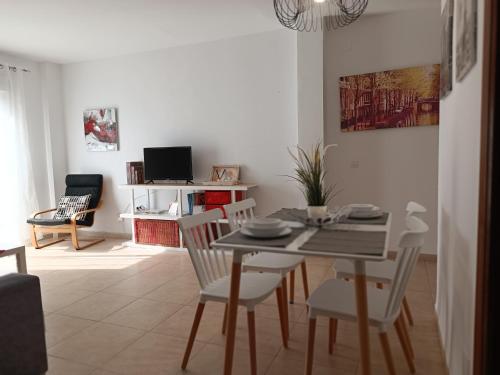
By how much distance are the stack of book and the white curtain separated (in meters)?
1.43

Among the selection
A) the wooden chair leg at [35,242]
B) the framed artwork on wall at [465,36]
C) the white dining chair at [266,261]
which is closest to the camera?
the framed artwork on wall at [465,36]

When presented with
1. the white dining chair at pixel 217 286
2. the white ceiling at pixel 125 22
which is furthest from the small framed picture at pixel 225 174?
the white dining chair at pixel 217 286

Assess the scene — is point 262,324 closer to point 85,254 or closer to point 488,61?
point 488,61

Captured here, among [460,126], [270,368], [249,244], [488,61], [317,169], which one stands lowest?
[270,368]

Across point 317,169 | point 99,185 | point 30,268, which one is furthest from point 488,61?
point 99,185

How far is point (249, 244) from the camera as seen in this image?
1.72m

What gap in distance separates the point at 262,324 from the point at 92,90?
4.40m

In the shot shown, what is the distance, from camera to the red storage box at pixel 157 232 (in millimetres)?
4707

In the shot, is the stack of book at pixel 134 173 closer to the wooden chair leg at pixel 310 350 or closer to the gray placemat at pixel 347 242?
the gray placemat at pixel 347 242

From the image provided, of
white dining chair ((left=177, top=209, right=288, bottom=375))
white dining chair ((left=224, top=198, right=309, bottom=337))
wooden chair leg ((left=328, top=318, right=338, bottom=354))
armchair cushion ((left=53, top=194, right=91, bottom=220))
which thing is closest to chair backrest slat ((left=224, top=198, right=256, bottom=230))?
white dining chair ((left=224, top=198, right=309, bottom=337))

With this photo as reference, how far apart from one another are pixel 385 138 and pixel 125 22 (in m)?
2.97

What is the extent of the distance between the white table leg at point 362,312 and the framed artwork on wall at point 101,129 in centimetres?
457

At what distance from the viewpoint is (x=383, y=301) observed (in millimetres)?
1827

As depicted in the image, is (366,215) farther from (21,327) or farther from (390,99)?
(390,99)
